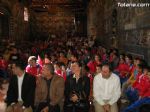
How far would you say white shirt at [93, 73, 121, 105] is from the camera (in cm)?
746

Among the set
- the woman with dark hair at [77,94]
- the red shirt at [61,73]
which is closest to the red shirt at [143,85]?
Answer: the woman with dark hair at [77,94]

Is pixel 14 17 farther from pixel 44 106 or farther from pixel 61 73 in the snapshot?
pixel 44 106

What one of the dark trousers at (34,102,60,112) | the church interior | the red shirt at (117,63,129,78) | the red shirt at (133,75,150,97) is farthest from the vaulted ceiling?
the dark trousers at (34,102,60,112)

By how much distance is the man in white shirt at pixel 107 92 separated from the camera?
745cm

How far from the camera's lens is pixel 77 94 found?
7.53m

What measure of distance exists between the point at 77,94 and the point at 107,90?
0.62 m

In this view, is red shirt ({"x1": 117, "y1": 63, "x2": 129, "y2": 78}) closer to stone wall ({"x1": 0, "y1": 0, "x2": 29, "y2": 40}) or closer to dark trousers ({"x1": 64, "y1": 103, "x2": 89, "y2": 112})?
dark trousers ({"x1": 64, "y1": 103, "x2": 89, "y2": 112})

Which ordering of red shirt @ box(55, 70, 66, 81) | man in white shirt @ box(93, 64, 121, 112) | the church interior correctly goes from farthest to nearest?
1. red shirt @ box(55, 70, 66, 81)
2. the church interior
3. man in white shirt @ box(93, 64, 121, 112)

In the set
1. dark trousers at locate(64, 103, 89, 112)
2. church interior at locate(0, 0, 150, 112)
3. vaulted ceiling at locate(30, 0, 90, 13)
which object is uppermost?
vaulted ceiling at locate(30, 0, 90, 13)

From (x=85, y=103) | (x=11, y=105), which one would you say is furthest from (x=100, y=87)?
(x=11, y=105)

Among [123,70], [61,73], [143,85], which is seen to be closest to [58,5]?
[123,70]

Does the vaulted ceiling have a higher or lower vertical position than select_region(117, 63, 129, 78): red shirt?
higher

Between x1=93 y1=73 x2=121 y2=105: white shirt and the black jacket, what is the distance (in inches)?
53.4

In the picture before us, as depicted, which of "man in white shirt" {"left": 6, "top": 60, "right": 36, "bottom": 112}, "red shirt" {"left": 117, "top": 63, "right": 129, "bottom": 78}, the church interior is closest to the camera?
"man in white shirt" {"left": 6, "top": 60, "right": 36, "bottom": 112}
